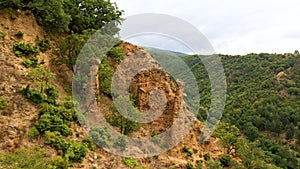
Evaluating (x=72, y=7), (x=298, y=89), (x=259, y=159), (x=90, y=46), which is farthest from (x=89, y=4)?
(x=298, y=89)

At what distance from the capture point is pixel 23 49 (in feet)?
78.0

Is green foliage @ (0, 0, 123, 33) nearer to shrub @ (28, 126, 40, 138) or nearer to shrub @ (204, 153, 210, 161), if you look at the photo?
shrub @ (28, 126, 40, 138)

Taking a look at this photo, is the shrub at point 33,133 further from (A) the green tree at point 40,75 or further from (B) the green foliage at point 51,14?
(B) the green foliage at point 51,14

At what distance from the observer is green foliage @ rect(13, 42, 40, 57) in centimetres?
2341

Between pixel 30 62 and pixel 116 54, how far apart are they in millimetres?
8217

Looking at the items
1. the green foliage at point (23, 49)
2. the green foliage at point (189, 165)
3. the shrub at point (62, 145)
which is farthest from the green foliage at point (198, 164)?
the green foliage at point (23, 49)

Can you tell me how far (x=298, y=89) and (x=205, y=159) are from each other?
5359 centimetres

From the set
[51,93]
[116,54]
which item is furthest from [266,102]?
[51,93]

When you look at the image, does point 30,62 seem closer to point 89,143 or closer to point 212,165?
point 89,143

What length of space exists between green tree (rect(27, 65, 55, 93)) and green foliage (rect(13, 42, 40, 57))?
6.63 ft

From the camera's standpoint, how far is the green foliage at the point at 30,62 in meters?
23.1

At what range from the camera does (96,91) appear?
2527 cm

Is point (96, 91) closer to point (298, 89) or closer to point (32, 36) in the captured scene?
point (32, 36)

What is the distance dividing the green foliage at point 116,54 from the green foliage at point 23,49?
672 cm
